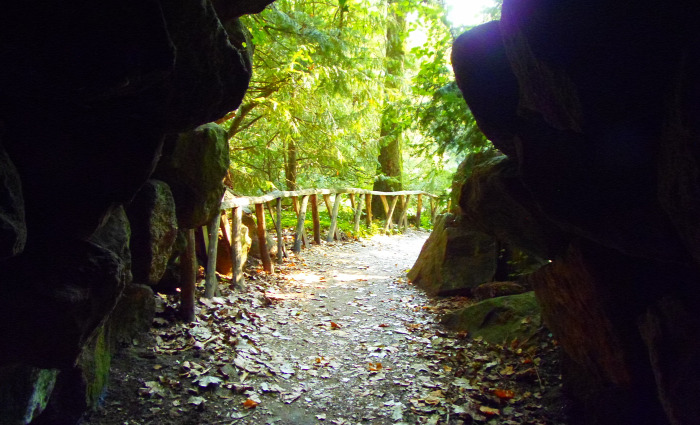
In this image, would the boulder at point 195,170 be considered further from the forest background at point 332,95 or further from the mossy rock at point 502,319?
the mossy rock at point 502,319

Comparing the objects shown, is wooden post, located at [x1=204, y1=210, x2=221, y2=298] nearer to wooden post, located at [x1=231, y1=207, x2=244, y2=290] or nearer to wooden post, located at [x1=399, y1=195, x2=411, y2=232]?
wooden post, located at [x1=231, y1=207, x2=244, y2=290]

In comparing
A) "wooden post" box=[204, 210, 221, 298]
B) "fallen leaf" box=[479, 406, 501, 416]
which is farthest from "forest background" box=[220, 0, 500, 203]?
"fallen leaf" box=[479, 406, 501, 416]

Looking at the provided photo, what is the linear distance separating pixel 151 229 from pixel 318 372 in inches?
83.2

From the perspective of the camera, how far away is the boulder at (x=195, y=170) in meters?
4.15

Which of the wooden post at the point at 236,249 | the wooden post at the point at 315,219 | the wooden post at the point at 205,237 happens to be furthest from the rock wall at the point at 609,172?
the wooden post at the point at 315,219

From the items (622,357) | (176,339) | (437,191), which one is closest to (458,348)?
(622,357)

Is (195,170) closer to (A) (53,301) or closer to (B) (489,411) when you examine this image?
(A) (53,301)

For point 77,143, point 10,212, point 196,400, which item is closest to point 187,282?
point 196,400

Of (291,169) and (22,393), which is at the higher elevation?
(291,169)

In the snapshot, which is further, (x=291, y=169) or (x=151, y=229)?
(x=291, y=169)

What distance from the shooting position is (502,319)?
4.70 m

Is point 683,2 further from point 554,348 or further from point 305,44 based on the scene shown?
point 305,44

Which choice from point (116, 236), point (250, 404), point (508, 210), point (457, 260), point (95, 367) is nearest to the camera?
point (116, 236)

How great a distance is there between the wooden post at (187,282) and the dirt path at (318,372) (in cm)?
19
